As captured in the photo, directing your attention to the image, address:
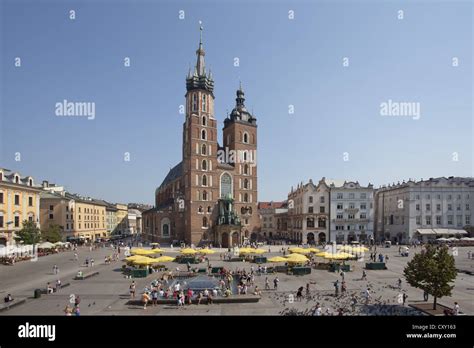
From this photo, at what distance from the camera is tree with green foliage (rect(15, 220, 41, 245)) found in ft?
179

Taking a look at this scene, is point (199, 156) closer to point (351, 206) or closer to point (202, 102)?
point (202, 102)

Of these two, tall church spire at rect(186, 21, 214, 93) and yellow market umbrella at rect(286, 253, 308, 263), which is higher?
tall church spire at rect(186, 21, 214, 93)

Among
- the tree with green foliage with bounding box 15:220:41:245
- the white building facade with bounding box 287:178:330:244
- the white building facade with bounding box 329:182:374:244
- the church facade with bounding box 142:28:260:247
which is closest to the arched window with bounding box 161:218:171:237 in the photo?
the church facade with bounding box 142:28:260:247

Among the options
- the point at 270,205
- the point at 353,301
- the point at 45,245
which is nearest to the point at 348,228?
the point at 270,205

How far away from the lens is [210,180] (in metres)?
76.1

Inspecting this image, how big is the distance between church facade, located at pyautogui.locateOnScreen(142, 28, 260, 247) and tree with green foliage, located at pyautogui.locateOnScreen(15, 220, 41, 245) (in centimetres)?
2790

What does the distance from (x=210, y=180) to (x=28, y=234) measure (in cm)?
3518

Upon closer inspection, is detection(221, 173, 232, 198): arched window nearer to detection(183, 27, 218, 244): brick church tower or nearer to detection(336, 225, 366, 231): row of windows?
detection(183, 27, 218, 244): brick church tower

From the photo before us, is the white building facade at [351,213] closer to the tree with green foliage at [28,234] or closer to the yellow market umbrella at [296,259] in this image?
the yellow market umbrella at [296,259]

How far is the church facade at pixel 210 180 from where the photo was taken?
73312 millimetres
